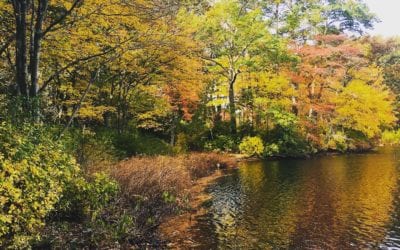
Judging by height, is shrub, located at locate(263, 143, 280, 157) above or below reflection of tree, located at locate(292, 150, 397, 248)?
above

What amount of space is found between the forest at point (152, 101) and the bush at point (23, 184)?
25 mm

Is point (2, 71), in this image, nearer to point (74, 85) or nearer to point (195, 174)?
point (74, 85)

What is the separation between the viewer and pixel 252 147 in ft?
90.7

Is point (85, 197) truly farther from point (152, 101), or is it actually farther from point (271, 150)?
point (271, 150)

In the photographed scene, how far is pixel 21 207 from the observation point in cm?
582

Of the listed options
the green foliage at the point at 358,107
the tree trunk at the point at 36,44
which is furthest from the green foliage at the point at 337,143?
the tree trunk at the point at 36,44

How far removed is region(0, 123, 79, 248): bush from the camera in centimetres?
545

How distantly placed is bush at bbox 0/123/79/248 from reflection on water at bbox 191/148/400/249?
4061 mm

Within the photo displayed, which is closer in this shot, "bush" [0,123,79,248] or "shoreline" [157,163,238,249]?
"bush" [0,123,79,248]

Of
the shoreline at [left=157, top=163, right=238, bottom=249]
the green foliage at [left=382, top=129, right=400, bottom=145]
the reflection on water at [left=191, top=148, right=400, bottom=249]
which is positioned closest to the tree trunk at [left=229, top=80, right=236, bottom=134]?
the reflection on water at [left=191, top=148, right=400, bottom=249]

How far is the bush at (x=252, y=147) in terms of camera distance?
90.5 feet

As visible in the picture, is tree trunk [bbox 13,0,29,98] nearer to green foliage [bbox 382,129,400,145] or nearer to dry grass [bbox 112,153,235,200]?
dry grass [bbox 112,153,235,200]

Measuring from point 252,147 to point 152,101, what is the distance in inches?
348

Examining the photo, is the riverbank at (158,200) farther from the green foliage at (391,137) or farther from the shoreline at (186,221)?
the green foliage at (391,137)
